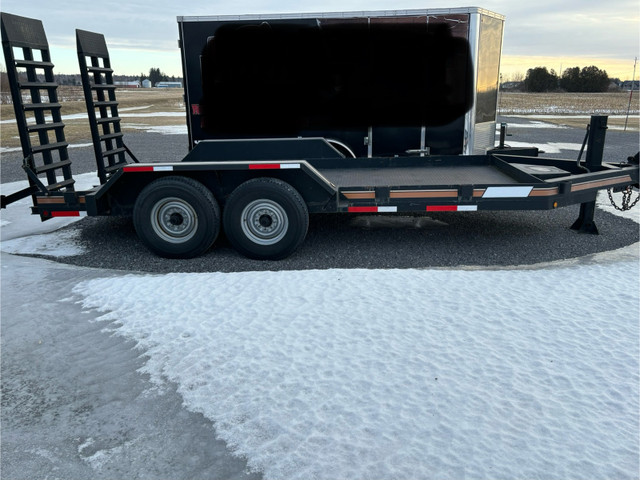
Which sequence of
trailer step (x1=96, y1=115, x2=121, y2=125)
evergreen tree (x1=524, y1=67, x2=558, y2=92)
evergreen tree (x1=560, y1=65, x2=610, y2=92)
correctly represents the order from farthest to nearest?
evergreen tree (x1=524, y1=67, x2=558, y2=92), evergreen tree (x1=560, y1=65, x2=610, y2=92), trailer step (x1=96, y1=115, x2=121, y2=125)

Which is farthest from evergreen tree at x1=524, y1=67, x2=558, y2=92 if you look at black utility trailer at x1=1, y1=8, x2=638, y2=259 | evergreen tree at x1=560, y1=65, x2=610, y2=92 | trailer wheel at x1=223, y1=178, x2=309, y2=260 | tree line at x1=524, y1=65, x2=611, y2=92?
trailer wheel at x1=223, y1=178, x2=309, y2=260

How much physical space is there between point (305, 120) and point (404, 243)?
107 inches

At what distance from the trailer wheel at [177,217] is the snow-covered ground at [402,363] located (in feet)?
2.25

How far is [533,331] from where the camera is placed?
4129 millimetres

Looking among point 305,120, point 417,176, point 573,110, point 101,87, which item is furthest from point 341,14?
point 573,110

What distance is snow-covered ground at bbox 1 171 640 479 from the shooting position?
285 centimetres

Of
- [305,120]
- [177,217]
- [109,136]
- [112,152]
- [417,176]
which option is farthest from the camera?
[305,120]

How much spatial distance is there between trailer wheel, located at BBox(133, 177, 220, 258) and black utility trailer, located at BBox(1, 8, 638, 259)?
0.01 meters

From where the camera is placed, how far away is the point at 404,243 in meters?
6.64

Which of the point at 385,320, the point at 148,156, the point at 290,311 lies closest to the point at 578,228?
the point at 385,320

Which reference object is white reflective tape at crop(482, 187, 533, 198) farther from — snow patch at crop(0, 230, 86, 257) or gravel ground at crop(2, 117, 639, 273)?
snow patch at crop(0, 230, 86, 257)

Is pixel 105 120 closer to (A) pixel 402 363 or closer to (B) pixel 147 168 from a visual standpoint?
(B) pixel 147 168

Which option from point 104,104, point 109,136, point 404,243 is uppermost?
point 104,104

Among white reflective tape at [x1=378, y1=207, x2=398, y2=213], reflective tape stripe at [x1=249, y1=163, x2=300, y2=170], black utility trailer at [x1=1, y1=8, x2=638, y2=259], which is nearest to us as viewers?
reflective tape stripe at [x1=249, y1=163, x2=300, y2=170]
